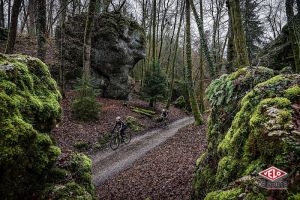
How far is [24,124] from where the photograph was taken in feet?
14.6

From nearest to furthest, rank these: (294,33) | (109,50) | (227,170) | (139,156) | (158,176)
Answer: (227,170) → (158,176) → (139,156) → (294,33) → (109,50)

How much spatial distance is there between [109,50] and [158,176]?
643 inches

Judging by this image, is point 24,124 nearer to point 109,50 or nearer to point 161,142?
point 161,142

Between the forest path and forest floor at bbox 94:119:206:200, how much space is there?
15 cm

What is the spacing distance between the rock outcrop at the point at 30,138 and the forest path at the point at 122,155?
4083mm

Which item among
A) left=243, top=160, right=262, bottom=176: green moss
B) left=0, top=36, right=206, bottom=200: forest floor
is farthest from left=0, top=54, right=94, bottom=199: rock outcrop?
left=243, top=160, right=262, bottom=176: green moss

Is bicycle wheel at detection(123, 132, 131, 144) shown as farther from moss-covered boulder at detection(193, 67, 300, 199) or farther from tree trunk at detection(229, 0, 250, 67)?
moss-covered boulder at detection(193, 67, 300, 199)

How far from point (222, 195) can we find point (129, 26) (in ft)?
74.3

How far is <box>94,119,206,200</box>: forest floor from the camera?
731 cm

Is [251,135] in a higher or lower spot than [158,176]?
higher

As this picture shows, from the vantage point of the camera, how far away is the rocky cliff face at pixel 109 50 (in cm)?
2208

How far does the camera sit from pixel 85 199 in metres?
4.97

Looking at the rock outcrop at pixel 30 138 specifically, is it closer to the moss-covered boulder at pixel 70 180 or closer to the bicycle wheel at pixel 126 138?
the moss-covered boulder at pixel 70 180

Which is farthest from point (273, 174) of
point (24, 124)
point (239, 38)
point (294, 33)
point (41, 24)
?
point (294, 33)
